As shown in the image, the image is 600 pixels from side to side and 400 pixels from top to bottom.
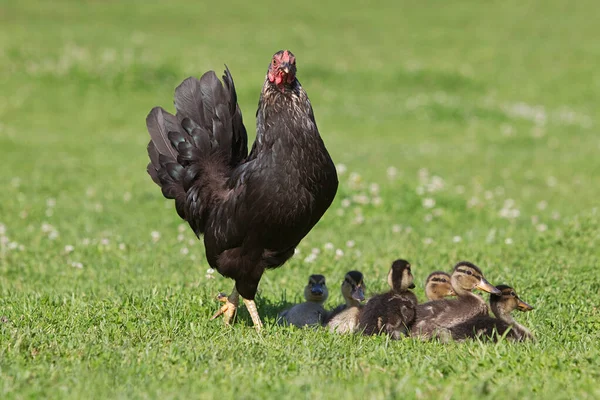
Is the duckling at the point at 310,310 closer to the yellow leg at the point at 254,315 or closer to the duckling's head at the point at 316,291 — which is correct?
the duckling's head at the point at 316,291

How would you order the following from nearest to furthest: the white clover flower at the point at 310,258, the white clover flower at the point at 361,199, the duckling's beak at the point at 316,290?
the duckling's beak at the point at 316,290 → the white clover flower at the point at 310,258 → the white clover flower at the point at 361,199

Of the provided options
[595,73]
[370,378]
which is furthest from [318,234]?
[595,73]

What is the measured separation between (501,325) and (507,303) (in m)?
0.42

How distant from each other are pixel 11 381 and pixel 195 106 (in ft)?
11.0

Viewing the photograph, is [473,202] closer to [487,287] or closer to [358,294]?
[487,287]

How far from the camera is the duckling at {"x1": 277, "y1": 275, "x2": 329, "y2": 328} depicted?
6820mm

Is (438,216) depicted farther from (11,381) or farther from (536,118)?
(536,118)

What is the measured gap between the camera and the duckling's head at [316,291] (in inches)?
274

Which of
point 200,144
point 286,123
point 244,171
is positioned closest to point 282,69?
point 286,123

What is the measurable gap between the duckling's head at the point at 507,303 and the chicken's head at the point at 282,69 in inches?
95.4

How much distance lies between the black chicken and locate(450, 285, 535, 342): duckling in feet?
4.76

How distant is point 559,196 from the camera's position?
13867 mm

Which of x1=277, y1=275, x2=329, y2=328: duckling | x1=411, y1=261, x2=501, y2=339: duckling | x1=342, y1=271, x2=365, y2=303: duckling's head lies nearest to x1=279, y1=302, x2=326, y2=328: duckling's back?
x1=277, y1=275, x2=329, y2=328: duckling

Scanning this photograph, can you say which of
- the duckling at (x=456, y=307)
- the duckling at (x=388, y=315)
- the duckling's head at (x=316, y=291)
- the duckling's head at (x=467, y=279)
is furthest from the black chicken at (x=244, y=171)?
the duckling's head at (x=467, y=279)
